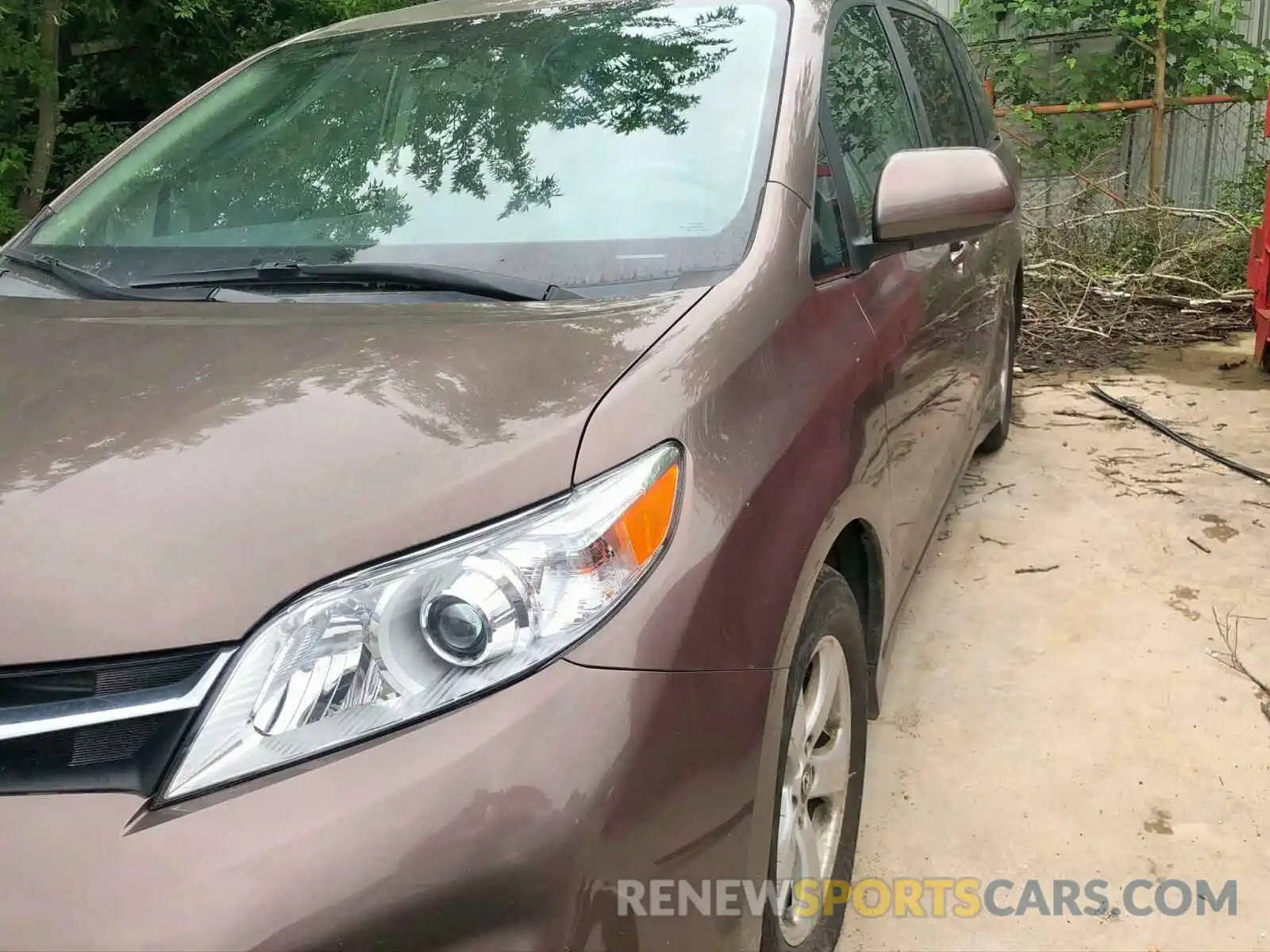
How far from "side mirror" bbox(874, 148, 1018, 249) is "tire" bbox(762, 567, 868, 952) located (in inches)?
25.8

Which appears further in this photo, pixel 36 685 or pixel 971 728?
pixel 971 728

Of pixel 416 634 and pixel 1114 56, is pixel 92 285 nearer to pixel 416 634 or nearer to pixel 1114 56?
pixel 416 634

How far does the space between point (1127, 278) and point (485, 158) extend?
6.20m

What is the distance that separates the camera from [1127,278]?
7.02m

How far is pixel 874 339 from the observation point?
6.54ft

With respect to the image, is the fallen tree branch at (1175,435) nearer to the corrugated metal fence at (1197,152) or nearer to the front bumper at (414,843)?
the corrugated metal fence at (1197,152)

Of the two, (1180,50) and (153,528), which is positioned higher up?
(1180,50)

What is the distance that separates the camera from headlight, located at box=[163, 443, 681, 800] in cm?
107

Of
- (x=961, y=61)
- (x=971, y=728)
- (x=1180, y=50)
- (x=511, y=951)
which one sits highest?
(x=1180, y=50)

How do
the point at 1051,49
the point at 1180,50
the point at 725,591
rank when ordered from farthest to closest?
the point at 1051,49 → the point at 1180,50 → the point at 725,591

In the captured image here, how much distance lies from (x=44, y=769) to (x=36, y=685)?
85mm

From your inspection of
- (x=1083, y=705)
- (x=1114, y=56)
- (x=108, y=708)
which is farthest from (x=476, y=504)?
(x=1114, y=56)

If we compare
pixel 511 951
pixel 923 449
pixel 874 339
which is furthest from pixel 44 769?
pixel 923 449

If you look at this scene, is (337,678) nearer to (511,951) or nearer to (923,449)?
(511,951)
